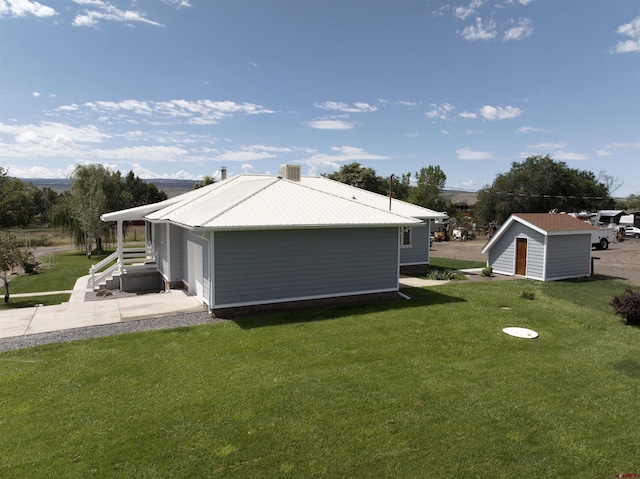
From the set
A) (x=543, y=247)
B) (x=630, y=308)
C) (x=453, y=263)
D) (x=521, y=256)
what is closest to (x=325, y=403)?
(x=630, y=308)

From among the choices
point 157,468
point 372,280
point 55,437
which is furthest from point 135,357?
point 372,280

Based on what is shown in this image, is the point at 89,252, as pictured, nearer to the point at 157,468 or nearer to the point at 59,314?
the point at 59,314

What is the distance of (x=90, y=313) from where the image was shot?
11.7 metres

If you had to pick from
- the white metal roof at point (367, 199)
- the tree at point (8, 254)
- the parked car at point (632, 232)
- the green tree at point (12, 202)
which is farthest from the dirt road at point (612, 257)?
the green tree at point (12, 202)

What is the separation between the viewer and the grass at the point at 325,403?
506cm

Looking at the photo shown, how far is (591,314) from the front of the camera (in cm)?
1207

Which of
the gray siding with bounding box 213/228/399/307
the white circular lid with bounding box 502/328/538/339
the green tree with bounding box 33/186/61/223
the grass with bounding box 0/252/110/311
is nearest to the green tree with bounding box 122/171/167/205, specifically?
the green tree with bounding box 33/186/61/223

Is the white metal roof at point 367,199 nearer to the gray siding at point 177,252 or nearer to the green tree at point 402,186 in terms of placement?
the gray siding at point 177,252

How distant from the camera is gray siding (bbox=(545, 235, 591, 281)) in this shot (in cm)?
1769

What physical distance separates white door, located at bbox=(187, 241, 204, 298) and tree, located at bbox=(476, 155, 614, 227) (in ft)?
148

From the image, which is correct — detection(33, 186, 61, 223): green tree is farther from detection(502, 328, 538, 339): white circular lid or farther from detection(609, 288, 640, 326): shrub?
detection(609, 288, 640, 326): shrub

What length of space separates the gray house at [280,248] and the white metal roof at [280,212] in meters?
0.03

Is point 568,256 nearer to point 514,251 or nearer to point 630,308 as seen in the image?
point 514,251

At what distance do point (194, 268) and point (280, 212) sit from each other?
12.0 ft
